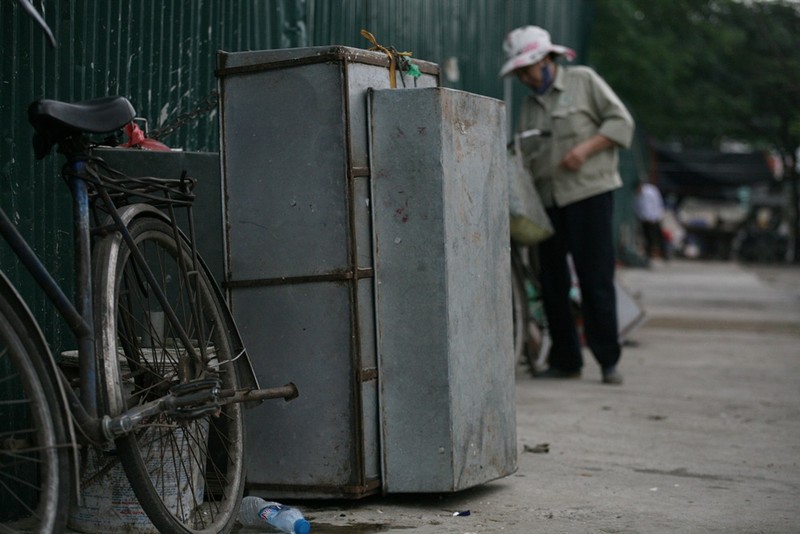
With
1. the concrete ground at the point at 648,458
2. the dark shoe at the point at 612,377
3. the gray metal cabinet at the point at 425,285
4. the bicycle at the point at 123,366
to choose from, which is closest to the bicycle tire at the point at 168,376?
the bicycle at the point at 123,366

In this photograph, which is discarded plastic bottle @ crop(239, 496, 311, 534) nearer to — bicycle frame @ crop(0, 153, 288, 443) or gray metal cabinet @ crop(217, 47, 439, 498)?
gray metal cabinet @ crop(217, 47, 439, 498)

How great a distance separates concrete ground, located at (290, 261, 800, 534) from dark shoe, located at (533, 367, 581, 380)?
0.07 metres

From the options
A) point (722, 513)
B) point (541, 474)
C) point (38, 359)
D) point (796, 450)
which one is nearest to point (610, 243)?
point (796, 450)

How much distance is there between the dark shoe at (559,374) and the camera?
8.06m

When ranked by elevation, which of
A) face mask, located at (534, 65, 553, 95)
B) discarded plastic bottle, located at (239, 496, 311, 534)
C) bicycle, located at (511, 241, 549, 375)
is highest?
face mask, located at (534, 65, 553, 95)

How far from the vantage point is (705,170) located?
3538cm

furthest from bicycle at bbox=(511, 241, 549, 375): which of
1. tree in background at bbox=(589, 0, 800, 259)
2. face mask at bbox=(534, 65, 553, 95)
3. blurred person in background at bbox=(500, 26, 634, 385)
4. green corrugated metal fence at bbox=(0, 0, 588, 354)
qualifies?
tree in background at bbox=(589, 0, 800, 259)

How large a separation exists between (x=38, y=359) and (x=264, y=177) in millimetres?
1602

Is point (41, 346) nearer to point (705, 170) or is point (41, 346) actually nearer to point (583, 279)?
point (583, 279)

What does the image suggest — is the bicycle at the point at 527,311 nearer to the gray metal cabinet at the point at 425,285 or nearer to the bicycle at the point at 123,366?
the gray metal cabinet at the point at 425,285

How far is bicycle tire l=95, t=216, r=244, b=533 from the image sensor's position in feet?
11.1

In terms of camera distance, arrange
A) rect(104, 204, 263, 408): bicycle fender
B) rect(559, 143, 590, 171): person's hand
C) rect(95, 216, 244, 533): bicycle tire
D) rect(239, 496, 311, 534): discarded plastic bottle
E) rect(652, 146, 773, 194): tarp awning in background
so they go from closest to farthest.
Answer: rect(95, 216, 244, 533): bicycle tire, rect(239, 496, 311, 534): discarded plastic bottle, rect(104, 204, 263, 408): bicycle fender, rect(559, 143, 590, 171): person's hand, rect(652, 146, 773, 194): tarp awning in background

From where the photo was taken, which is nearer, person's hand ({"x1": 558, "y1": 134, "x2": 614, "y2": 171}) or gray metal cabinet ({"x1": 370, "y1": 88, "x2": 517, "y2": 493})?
gray metal cabinet ({"x1": 370, "y1": 88, "x2": 517, "y2": 493})

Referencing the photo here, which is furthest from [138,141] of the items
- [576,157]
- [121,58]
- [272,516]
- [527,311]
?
[527,311]
